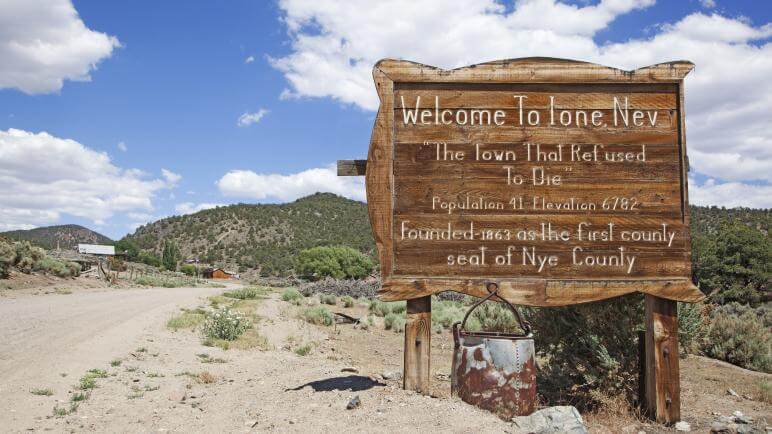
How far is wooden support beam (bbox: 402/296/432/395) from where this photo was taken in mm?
5574

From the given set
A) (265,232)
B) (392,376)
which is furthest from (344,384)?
(265,232)

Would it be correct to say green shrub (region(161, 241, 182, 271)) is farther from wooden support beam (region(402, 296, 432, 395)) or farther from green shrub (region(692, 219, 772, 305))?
wooden support beam (region(402, 296, 432, 395))

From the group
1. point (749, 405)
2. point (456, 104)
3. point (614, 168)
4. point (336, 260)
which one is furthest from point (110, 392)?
point (336, 260)

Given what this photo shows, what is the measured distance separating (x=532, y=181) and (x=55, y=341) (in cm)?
861

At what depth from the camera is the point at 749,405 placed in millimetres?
6934

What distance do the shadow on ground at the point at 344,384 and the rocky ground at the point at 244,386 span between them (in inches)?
0.9

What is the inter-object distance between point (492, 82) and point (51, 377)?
6.51 metres

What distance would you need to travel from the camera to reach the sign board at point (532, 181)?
219 inches

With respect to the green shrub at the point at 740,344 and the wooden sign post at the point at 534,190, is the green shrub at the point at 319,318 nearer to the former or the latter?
the green shrub at the point at 740,344

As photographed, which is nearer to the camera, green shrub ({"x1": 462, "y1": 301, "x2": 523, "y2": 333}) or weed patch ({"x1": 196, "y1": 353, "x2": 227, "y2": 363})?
weed patch ({"x1": 196, "y1": 353, "x2": 227, "y2": 363})

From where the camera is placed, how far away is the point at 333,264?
51.8 metres

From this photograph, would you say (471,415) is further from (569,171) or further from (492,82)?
(492,82)

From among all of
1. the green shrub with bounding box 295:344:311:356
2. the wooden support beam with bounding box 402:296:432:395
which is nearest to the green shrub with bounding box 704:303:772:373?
the wooden support beam with bounding box 402:296:432:395

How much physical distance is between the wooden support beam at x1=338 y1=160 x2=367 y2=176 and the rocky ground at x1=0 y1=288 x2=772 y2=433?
2247 mm
